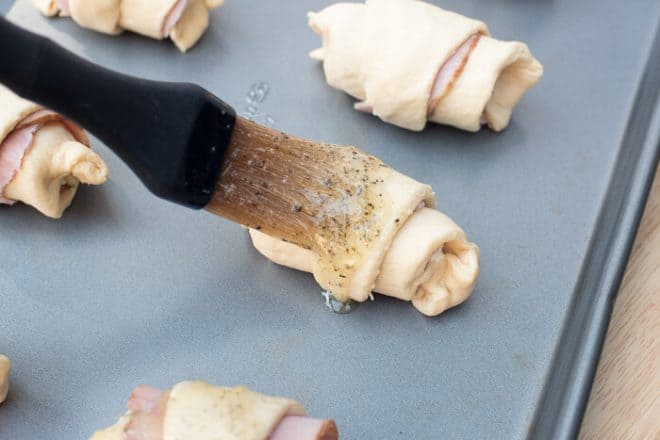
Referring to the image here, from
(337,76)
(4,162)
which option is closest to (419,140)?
(337,76)

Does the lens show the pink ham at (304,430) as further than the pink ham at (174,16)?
No

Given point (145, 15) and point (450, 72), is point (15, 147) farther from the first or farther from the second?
point (450, 72)

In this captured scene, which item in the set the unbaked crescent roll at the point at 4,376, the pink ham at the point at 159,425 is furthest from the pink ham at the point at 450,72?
the unbaked crescent roll at the point at 4,376

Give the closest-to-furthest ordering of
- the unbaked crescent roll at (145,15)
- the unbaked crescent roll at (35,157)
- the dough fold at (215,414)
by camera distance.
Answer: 1. the dough fold at (215,414)
2. the unbaked crescent roll at (35,157)
3. the unbaked crescent roll at (145,15)

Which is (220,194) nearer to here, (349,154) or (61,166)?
(349,154)

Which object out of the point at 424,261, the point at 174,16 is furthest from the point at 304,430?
the point at 174,16

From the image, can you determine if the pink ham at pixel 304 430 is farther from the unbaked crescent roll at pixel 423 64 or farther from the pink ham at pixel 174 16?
the pink ham at pixel 174 16

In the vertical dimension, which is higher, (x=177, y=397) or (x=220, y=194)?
(x=220, y=194)
